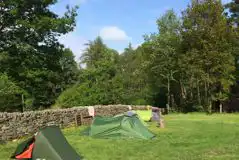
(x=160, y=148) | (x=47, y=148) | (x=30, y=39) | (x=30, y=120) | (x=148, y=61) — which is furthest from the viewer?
(x=148, y=61)

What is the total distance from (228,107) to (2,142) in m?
36.7

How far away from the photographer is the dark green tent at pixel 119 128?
15.9 metres

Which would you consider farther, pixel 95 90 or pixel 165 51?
pixel 165 51

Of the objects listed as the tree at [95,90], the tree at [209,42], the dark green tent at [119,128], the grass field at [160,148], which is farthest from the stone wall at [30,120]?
the tree at [209,42]

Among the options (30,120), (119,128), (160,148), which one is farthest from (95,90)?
(160,148)

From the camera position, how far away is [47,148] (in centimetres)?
931

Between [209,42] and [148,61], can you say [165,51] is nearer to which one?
[148,61]

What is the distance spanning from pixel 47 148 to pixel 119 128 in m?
6.92

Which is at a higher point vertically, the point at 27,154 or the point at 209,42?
the point at 209,42

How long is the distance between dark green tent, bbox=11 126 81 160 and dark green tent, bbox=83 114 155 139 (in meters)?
6.06

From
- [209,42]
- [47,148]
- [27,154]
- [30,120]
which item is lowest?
[27,154]

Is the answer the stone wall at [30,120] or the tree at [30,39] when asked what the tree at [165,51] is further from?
the stone wall at [30,120]

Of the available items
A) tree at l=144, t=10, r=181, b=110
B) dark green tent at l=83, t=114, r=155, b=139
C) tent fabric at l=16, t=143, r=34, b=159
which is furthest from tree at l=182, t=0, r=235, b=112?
tent fabric at l=16, t=143, r=34, b=159

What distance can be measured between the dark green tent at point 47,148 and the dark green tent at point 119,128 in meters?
6.06
